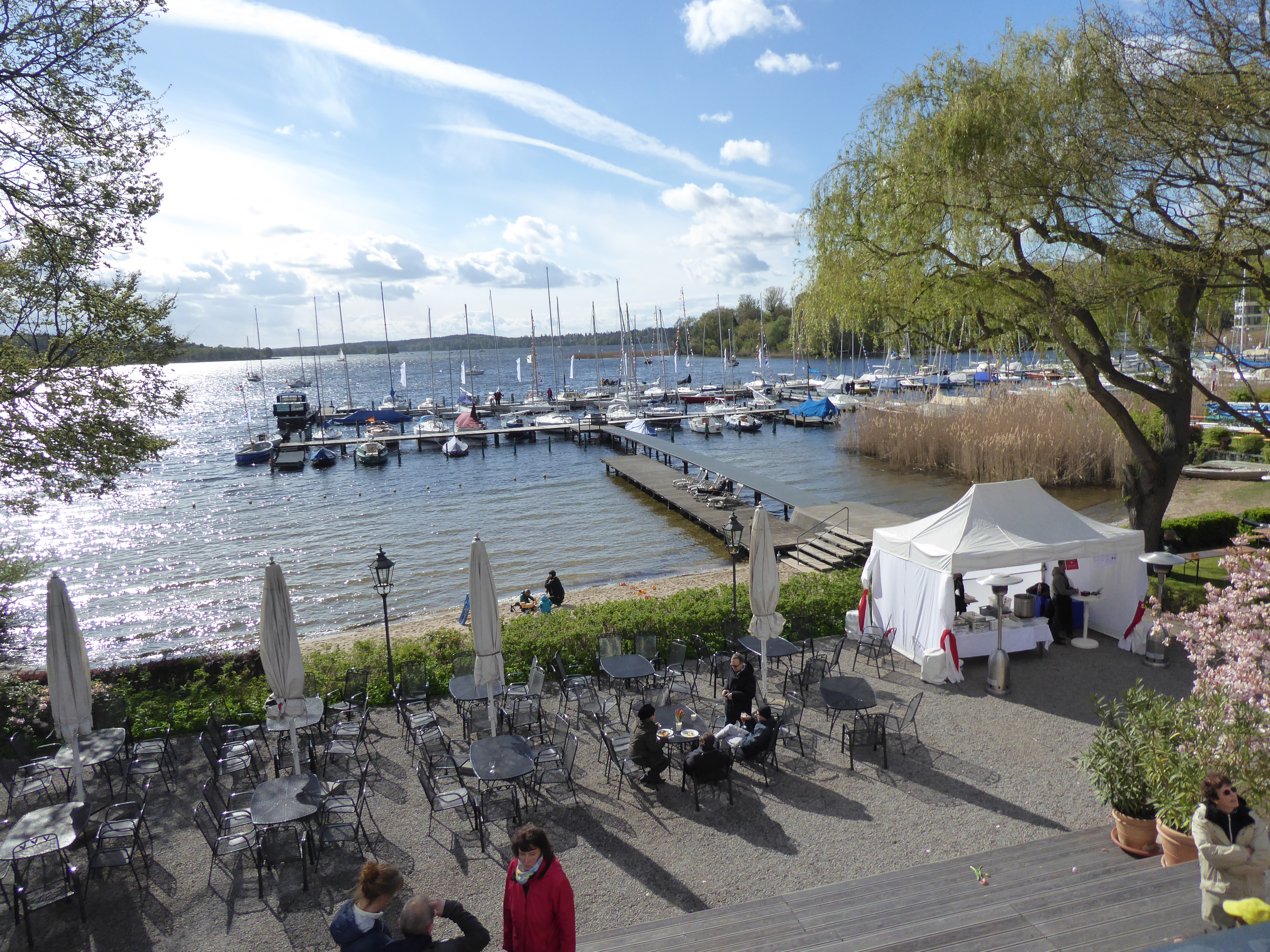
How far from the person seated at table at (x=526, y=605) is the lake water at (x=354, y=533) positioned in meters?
2.86

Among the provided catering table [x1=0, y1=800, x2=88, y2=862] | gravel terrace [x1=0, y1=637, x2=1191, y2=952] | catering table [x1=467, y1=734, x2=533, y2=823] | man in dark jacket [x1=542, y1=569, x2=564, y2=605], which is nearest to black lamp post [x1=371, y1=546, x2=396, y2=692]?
gravel terrace [x1=0, y1=637, x2=1191, y2=952]

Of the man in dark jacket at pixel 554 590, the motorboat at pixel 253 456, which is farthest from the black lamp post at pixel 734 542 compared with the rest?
the motorboat at pixel 253 456

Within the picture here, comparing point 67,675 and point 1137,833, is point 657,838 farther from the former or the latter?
point 67,675

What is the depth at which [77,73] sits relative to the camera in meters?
11.4

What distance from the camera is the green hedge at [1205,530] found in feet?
59.5

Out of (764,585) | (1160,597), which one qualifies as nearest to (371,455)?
(764,585)

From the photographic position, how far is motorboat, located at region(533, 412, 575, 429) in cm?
5819

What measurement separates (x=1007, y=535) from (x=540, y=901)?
33.3 ft

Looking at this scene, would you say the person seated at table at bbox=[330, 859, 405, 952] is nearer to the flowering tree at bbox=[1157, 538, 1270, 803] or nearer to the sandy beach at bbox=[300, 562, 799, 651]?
the flowering tree at bbox=[1157, 538, 1270, 803]

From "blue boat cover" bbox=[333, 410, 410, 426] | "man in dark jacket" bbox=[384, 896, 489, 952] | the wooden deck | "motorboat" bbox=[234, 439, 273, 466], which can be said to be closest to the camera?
"man in dark jacket" bbox=[384, 896, 489, 952]

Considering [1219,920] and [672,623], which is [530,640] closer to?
[672,623]

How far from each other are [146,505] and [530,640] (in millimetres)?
37827

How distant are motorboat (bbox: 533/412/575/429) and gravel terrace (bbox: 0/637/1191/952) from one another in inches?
1907

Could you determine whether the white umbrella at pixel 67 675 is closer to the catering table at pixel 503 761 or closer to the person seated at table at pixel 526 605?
the catering table at pixel 503 761
